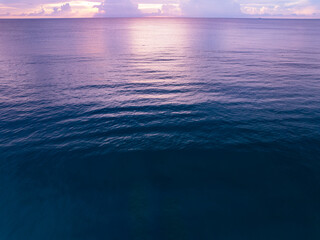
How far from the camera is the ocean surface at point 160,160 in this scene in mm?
22781

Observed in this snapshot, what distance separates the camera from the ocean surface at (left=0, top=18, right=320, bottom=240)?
22781mm

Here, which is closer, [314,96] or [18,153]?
[18,153]

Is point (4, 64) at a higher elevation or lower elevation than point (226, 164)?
higher

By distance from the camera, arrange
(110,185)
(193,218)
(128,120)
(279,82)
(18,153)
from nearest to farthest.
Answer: (193,218) < (110,185) < (18,153) < (128,120) < (279,82)

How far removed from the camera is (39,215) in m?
23.6

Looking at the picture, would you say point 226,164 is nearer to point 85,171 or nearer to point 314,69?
point 85,171

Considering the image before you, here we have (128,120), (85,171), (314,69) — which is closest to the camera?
(85,171)

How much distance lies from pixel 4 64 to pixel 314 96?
106 meters

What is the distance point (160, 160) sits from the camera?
104 feet

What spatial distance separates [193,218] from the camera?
2327cm

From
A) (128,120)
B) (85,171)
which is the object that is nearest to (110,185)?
(85,171)

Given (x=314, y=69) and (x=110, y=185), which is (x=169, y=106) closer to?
(x=110, y=185)

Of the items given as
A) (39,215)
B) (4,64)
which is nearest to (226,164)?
(39,215)

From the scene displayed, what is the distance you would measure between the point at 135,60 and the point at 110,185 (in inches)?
2917
